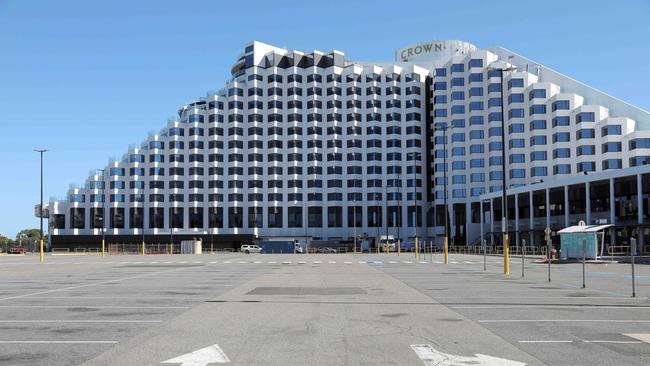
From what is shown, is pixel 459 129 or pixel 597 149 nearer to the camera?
pixel 597 149

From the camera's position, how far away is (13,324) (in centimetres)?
1287

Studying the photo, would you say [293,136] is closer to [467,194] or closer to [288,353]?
[467,194]

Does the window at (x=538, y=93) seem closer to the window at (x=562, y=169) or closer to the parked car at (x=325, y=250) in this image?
the window at (x=562, y=169)

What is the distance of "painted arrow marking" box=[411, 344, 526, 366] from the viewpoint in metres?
8.87

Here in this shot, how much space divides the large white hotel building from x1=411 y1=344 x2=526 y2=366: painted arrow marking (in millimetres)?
119174

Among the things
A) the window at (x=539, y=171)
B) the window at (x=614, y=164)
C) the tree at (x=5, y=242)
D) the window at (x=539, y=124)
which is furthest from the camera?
the tree at (x=5, y=242)

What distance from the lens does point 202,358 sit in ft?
30.3

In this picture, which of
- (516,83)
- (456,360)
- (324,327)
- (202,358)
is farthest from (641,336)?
(516,83)

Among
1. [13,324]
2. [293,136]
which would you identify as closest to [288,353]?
[13,324]

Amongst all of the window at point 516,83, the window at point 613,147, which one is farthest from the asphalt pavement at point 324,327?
the window at point 516,83

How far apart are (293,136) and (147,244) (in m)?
37.8

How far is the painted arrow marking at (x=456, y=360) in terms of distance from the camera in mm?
8874

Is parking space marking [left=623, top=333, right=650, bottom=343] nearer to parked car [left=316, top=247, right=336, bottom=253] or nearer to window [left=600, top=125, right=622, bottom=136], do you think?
window [left=600, top=125, right=622, bottom=136]

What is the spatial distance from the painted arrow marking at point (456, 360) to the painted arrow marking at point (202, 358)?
2.82m
